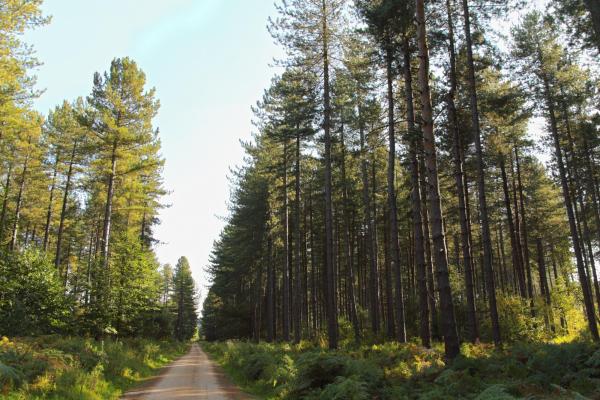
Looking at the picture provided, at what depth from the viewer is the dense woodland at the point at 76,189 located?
17891 mm

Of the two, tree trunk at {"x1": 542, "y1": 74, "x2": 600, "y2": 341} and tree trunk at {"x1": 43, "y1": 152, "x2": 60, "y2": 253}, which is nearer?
tree trunk at {"x1": 542, "y1": 74, "x2": 600, "y2": 341}

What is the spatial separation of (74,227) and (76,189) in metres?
9.47

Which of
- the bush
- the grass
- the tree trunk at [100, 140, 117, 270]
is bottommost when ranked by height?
the grass

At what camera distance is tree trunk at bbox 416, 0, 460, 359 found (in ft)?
30.0

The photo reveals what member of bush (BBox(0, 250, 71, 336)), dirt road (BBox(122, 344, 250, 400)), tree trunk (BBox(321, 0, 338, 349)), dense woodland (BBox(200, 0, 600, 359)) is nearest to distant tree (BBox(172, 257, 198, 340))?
dense woodland (BBox(200, 0, 600, 359))

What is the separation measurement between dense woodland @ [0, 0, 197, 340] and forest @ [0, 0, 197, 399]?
0.18ft

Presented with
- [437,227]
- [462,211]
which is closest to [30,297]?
[437,227]

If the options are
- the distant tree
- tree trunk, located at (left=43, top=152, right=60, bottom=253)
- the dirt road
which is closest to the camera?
the dirt road

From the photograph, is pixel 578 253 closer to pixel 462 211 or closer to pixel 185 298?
pixel 462 211

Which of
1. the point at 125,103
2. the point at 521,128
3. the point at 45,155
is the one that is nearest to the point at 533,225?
the point at 521,128

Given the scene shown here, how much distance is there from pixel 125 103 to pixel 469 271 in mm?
20671

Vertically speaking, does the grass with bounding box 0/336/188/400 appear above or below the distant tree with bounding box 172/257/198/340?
below

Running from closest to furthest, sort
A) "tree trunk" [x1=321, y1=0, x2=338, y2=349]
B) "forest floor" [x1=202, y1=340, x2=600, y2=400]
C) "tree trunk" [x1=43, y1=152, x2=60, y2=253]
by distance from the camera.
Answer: "forest floor" [x1=202, y1=340, x2=600, y2=400]
"tree trunk" [x1=321, y1=0, x2=338, y2=349]
"tree trunk" [x1=43, y1=152, x2=60, y2=253]

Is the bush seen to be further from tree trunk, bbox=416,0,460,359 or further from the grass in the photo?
tree trunk, bbox=416,0,460,359
